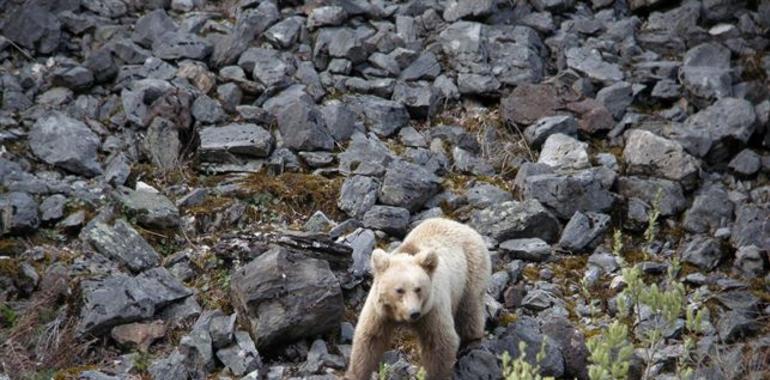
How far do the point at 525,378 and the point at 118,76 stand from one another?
878 cm

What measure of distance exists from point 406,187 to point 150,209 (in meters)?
2.68

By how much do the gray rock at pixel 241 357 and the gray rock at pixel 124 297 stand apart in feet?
3.06

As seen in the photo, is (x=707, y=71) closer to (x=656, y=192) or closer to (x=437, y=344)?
(x=656, y=192)

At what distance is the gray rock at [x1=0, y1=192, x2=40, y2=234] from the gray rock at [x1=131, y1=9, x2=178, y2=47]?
149 inches

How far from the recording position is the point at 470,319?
7969mm

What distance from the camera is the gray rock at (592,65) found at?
41.5ft

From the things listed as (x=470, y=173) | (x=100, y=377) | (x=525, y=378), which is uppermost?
(x=525, y=378)

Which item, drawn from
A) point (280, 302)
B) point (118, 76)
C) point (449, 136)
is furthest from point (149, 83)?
point (280, 302)

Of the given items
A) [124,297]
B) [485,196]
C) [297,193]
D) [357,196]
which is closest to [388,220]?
[357,196]

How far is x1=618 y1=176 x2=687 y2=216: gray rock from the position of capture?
10.6 meters

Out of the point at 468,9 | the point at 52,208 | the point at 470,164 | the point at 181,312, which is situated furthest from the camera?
the point at 468,9

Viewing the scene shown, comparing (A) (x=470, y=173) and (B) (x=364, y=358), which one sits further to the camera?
(A) (x=470, y=173)

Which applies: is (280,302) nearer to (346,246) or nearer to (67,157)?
Answer: (346,246)

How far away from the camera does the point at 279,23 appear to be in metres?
13.0
